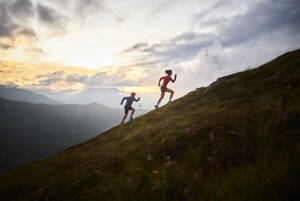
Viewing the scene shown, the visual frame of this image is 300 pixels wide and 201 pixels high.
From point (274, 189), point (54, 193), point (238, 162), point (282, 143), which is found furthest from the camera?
point (54, 193)

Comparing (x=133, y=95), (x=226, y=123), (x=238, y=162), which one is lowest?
(x=238, y=162)

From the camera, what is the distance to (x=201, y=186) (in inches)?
102

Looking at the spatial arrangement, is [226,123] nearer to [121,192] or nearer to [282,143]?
[282,143]

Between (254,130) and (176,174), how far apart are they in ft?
7.10

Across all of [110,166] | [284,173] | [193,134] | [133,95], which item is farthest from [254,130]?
[133,95]

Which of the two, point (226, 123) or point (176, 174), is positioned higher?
point (226, 123)

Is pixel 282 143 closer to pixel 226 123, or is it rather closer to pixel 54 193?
pixel 226 123

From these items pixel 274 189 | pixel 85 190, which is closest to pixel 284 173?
pixel 274 189

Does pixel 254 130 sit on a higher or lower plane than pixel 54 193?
higher

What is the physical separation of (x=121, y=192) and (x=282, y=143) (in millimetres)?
3085

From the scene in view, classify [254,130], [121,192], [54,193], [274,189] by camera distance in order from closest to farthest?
1. [274,189]
2. [121,192]
3. [254,130]
4. [54,193]

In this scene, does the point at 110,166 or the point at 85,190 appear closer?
the point at 85,190

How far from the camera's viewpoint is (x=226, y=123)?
4359 millimetres

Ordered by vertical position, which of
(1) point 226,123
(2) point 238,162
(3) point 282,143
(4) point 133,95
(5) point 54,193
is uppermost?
(4) point 133,95
